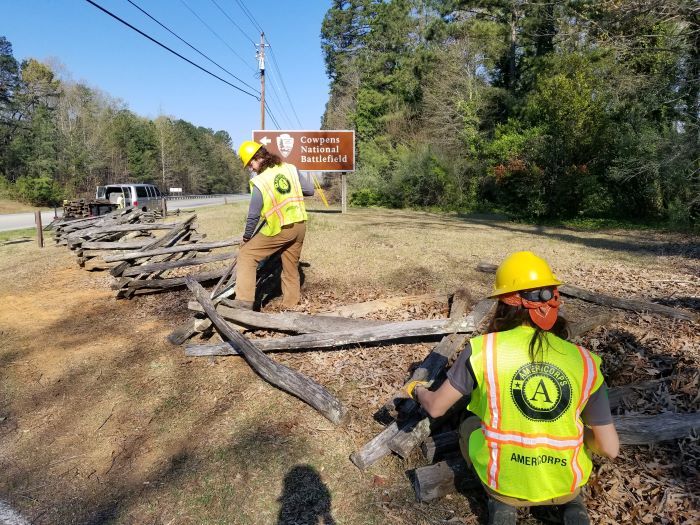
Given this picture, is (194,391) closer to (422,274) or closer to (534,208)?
(422,274)

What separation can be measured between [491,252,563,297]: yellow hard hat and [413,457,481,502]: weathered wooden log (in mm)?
1396

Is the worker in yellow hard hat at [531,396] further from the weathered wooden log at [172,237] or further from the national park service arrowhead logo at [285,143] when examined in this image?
the national park service arrowhead logo at [285,143]

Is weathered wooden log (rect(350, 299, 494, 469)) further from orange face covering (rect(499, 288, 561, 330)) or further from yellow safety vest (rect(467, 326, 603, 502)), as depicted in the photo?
orange face covering (rect(499, 288, 561, 330))

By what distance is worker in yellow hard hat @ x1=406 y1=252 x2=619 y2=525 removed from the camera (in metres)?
2.22

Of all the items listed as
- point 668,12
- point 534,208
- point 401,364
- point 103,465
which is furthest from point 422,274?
point 534,208

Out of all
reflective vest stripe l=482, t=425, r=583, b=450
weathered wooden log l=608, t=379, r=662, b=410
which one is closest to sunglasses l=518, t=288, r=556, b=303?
reflective vest stripe l=482, t=425, r=583, b=450

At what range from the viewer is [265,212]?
580 cm

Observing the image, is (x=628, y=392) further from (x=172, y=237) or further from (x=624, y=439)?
(x=172, y=237)

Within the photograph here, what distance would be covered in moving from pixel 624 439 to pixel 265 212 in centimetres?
439

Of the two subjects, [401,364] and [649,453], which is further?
[401,364]

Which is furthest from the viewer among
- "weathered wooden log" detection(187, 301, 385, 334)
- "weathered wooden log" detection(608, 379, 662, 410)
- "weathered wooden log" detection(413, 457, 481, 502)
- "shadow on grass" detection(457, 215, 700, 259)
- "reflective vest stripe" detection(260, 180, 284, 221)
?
"shadow on grass" detection(457, 215, 700, 259)

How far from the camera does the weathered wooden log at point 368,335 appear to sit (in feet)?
15.9

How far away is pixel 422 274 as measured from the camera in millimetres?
7988

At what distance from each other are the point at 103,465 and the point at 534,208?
57.0 ft
